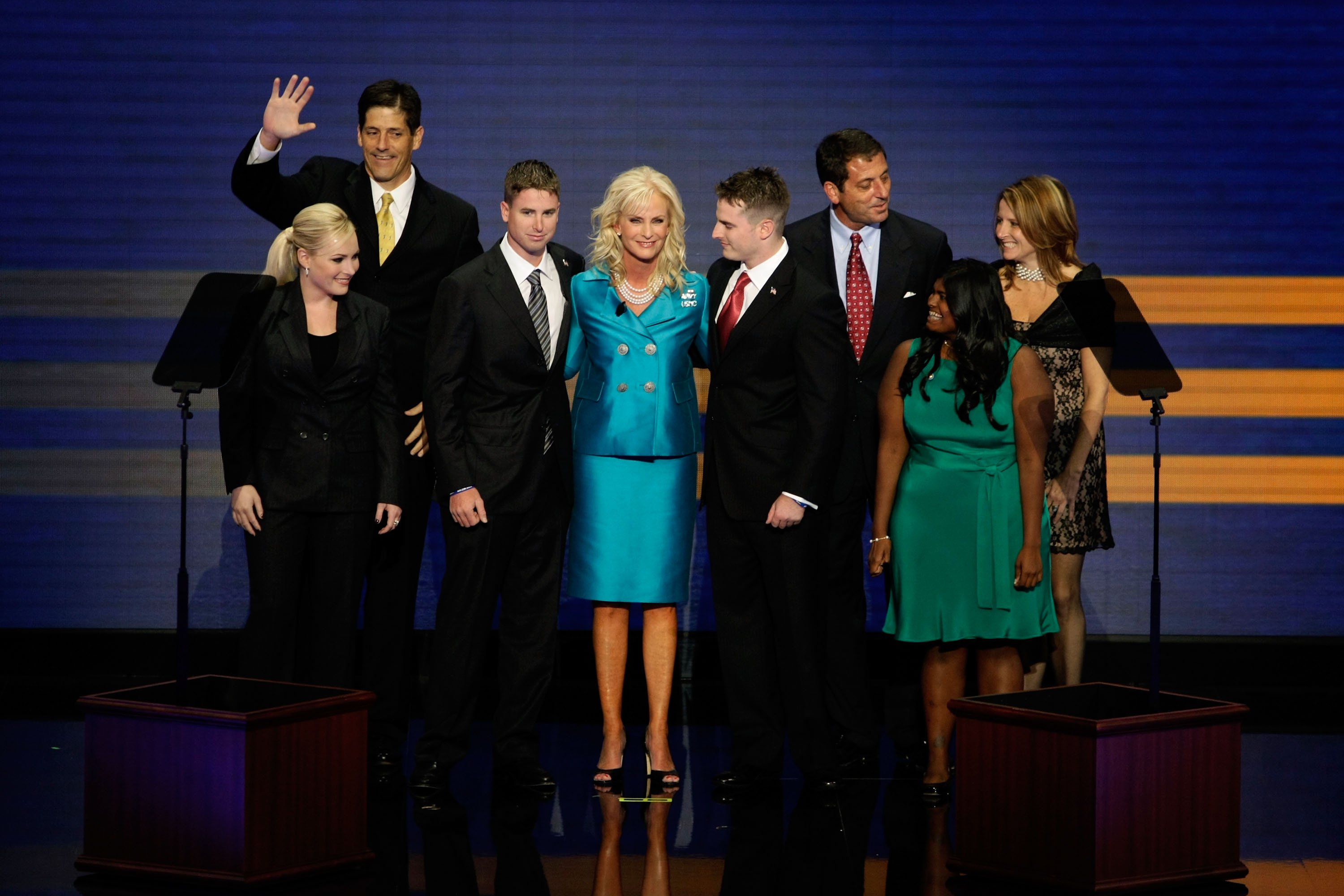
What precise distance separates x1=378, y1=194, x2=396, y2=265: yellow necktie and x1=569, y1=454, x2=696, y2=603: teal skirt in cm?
91

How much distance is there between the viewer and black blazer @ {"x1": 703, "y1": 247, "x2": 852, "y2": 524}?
14.4ft

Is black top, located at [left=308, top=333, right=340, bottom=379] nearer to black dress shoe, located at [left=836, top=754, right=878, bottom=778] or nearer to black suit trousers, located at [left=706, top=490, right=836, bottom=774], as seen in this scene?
black suit trousers, located at [left=706, top=490, right=836, bottom=774]

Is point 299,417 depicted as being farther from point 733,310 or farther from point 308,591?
point 733,310

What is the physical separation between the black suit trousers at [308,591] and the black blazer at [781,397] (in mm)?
1078

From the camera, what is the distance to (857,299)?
4.91 meters

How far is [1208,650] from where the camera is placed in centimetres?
614

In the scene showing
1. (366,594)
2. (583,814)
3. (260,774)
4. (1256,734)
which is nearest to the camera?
(260,774)

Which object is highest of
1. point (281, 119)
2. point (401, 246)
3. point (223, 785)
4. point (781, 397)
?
point (281, 119)

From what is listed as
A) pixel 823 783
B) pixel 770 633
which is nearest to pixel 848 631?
pixel 770 633

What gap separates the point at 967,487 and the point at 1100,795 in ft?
3.69

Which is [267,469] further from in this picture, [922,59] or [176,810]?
[922,59]

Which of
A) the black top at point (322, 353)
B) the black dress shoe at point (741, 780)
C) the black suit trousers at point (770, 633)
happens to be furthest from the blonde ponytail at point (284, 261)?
the black dress shoe at point (741, 780)

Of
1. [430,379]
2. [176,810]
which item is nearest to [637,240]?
[430,379]

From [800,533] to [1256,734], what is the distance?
6.65ft
